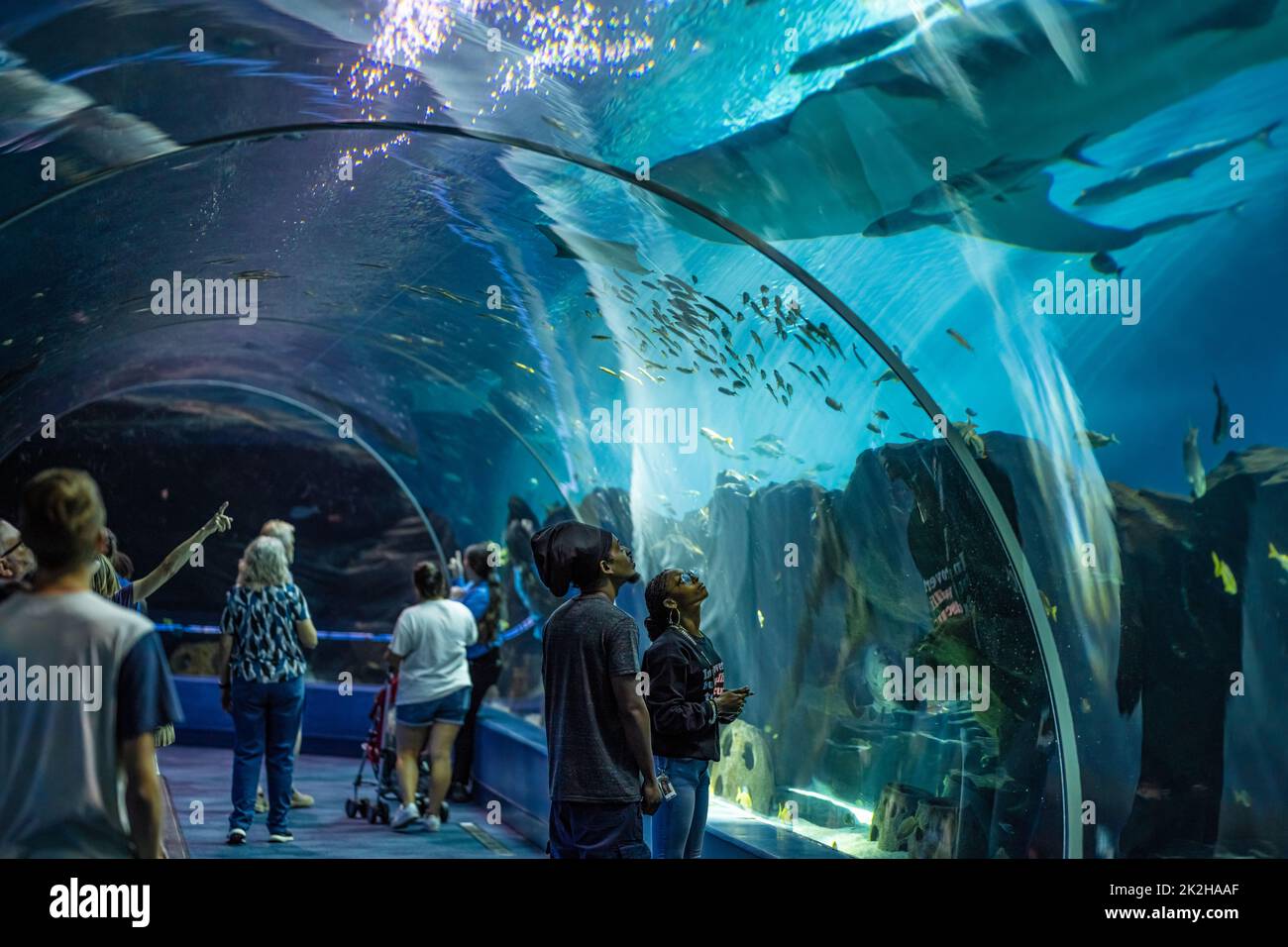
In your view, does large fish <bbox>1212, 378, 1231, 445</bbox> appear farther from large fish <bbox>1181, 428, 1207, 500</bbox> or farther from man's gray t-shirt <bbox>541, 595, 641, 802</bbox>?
man's gray t-shirt <bbox>541, 595, 641, 802</bbox>

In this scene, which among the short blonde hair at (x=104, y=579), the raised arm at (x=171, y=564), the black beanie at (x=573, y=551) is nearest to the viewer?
the black beanie at (x=573, y=551)

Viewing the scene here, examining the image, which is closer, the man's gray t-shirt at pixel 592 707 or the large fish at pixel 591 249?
the man's gray t-shirt at pixel 592 707

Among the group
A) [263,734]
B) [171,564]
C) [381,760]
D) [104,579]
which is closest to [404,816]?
[381,760]

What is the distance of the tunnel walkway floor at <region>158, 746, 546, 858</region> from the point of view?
364 inches

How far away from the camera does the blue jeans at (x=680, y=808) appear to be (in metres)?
6.07

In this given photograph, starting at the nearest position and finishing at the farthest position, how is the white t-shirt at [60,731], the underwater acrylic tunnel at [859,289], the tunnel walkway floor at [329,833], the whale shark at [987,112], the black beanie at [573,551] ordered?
the white t-shirt at [60,731] → the black beanie at [573,551] → the whale shark at [987,112] → the underwater acrylic tunnel at [859,289] → the tunnel walkway floor at [329,833]

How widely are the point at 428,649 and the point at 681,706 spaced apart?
4057 millimetres

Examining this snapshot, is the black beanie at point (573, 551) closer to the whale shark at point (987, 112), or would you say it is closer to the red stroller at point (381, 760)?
the whale shark at point (987, 112)

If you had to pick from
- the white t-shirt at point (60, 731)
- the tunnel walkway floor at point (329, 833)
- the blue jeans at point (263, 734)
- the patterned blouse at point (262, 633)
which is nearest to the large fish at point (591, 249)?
the patterned blouse at point (262, 633)

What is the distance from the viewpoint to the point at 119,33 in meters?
6.06

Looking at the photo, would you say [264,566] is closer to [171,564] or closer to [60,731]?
[171,564]

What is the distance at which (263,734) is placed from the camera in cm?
878

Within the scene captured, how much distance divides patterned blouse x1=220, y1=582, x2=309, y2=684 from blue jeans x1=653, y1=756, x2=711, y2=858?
332cm

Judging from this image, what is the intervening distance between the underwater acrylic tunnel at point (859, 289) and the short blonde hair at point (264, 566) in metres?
1.92
